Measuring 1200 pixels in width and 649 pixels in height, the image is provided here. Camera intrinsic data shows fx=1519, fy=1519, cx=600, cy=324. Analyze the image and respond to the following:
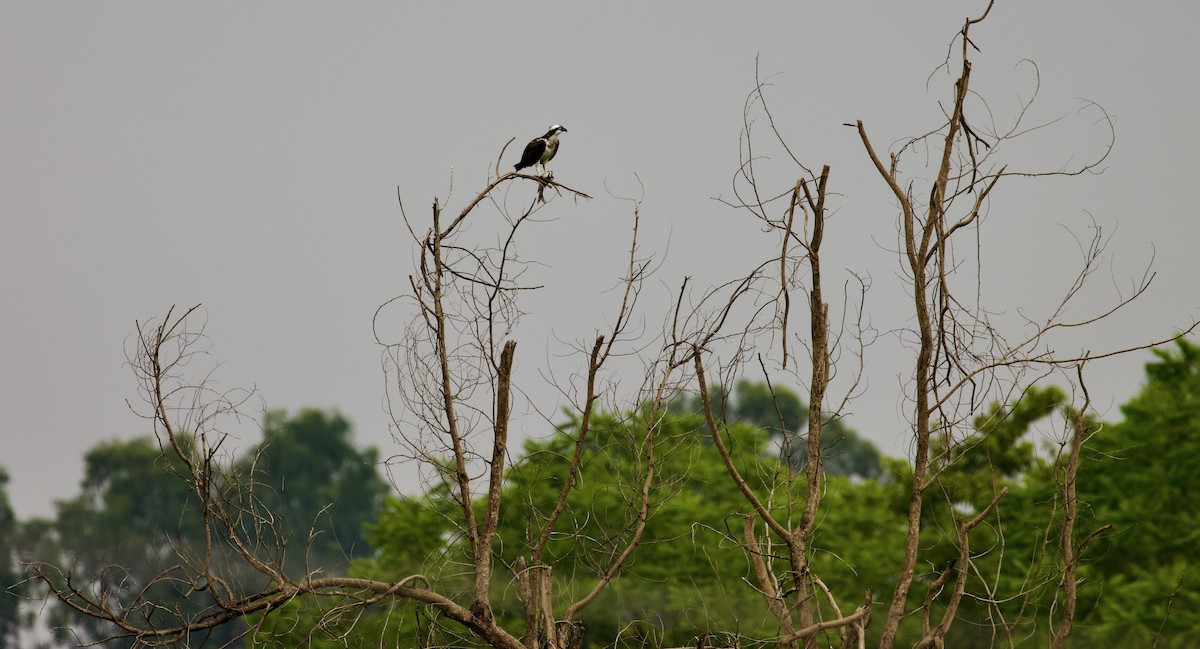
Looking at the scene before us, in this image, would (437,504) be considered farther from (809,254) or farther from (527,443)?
(527,443)

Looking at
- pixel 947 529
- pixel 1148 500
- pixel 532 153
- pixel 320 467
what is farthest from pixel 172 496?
pixel 532 153

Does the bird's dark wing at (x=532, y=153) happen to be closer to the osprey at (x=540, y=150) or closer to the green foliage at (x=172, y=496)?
the osprey at (x=540, y=150)

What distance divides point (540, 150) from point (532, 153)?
0.09m

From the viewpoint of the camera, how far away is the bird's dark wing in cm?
983

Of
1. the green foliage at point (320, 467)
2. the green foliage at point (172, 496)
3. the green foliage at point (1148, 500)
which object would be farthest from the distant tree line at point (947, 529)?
the green foliage at point (320, 467)

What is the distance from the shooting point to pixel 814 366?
854cm

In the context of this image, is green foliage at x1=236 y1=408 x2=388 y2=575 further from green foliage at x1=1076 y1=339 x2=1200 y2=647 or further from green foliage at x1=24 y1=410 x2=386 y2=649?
green foliage at x1=1076 y1=339 x2=1200 y2=647

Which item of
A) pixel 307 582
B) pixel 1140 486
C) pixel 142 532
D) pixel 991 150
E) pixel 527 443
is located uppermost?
pixel 142 532

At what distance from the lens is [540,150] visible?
32.2ft

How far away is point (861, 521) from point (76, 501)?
60840 mm

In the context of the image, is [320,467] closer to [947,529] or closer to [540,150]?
[947,529]

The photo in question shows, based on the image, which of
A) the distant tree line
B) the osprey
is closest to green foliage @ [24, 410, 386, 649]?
the distant tree line

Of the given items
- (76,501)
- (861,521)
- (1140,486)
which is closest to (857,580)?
(861,521)

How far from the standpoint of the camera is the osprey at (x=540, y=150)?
983cm
